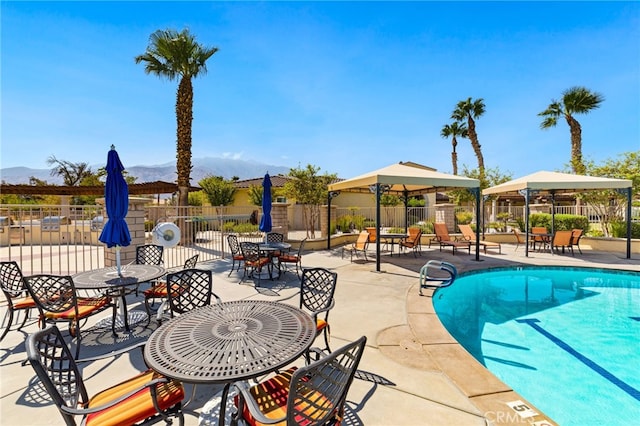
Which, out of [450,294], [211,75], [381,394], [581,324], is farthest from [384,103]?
[381,394]

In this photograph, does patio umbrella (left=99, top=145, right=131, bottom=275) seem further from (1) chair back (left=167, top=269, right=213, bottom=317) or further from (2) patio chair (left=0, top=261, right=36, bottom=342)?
(1) chair back (left=167, top=269, right=213, bottom=317)

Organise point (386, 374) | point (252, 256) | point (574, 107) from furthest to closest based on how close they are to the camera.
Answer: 1. point (574, 107)
2. point (252, 256)
3. point (386, 374)

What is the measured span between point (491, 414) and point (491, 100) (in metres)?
31.9

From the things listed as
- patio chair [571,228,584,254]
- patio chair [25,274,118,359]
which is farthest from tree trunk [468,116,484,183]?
patio chair [25,274,118,359]

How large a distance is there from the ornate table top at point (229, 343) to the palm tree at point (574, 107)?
28775 millimetres

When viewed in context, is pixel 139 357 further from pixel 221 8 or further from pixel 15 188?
pixel 15 188

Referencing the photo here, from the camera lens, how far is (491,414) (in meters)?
2.48

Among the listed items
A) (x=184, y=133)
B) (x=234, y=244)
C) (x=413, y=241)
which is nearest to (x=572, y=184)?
(x=413, y=241)

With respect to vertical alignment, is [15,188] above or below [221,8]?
below

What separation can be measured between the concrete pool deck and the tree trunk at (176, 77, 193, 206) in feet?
33.2

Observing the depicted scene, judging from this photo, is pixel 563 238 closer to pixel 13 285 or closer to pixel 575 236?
pixel 575 236

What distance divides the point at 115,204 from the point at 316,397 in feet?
14.8

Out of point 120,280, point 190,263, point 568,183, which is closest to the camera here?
point 120,280

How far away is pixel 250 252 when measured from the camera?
7.43 meters
